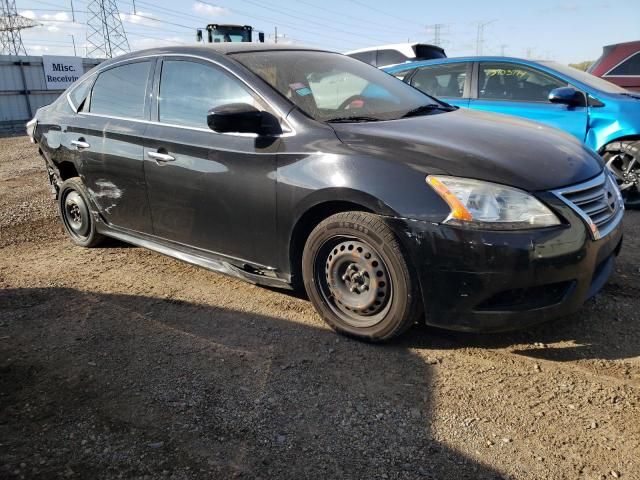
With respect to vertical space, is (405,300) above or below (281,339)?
above

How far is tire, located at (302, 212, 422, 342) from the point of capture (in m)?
2.79

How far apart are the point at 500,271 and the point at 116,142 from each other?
9.83 feet

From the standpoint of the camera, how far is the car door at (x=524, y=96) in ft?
18.2

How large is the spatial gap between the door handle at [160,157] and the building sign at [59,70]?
1854cm

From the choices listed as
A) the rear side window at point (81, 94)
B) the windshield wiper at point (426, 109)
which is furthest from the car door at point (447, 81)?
the rear side window at point (81, 94)

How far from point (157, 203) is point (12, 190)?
16.3ft

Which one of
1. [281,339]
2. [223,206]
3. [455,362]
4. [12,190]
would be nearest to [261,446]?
[281,339]

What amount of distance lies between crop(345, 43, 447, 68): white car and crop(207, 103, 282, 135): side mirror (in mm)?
6952

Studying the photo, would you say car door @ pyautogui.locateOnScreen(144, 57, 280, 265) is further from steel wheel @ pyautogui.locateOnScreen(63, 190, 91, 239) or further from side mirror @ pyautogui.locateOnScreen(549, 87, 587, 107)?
side mirror @ pyautogui.locateOnScreen(549, 87, 587, 107)

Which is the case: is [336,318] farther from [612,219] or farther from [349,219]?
[612,219]

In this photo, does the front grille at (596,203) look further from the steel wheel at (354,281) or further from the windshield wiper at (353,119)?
the windshield wiper at (353,119)

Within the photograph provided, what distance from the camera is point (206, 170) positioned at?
3422 millimetres

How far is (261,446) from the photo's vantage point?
223cm

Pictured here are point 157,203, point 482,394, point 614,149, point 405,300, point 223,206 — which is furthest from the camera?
point 614,149
